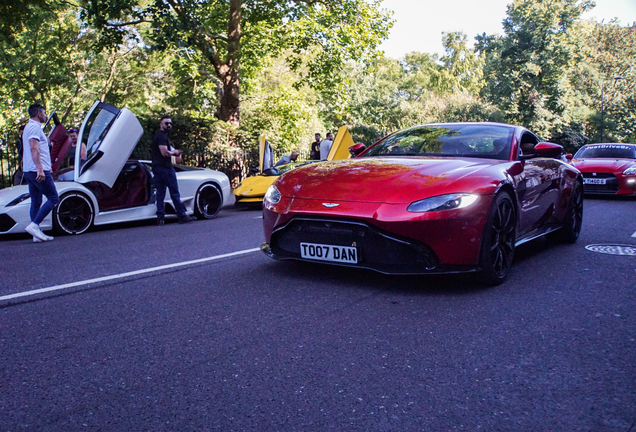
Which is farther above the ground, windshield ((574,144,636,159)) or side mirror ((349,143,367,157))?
side mirror ((349,143,367,157))

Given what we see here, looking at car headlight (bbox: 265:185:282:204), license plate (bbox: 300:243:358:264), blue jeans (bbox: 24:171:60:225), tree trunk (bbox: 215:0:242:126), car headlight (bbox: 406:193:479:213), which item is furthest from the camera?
tree trunk (bbox: 215:0:242:126)

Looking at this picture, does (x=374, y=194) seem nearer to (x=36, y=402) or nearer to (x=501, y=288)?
(x=501, y=288)

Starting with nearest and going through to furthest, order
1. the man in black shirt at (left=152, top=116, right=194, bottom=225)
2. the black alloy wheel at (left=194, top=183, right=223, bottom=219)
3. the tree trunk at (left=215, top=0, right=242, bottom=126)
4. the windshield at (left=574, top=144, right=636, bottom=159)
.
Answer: the man in black shirt at (left=152, top=116, right=194, bottom=225), the black alloy wheel at (left=194, top=183, right=223, bottom=219), the windshield at (left=574, top=144, right=636, bottom=159), the tree trunk at (left=215, top=0, right=242, bottom=126)

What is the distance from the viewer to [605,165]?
46.8ft

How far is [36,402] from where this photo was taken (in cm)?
265

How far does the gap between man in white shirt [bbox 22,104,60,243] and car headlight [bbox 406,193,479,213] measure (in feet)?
18.6

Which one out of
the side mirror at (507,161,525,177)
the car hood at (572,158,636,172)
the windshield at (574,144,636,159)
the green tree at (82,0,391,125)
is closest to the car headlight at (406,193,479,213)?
the side mirror at (507,161,525,177)

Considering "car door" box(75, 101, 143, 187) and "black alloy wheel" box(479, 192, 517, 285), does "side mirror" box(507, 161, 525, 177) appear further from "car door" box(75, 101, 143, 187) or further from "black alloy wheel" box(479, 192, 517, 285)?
"car door" box(75, 101, 143, 187)

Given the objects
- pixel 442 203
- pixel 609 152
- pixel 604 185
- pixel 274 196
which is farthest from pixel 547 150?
pixel 609 152

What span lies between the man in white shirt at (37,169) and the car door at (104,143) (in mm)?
859

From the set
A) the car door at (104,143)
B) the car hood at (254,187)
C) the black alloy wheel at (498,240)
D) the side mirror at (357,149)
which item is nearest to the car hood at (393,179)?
the black alloy wheel at (498,240)

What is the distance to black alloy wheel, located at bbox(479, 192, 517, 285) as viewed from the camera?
4.57m

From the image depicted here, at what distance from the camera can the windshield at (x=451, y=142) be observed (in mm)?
5652

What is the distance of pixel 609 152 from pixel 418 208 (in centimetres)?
1295
